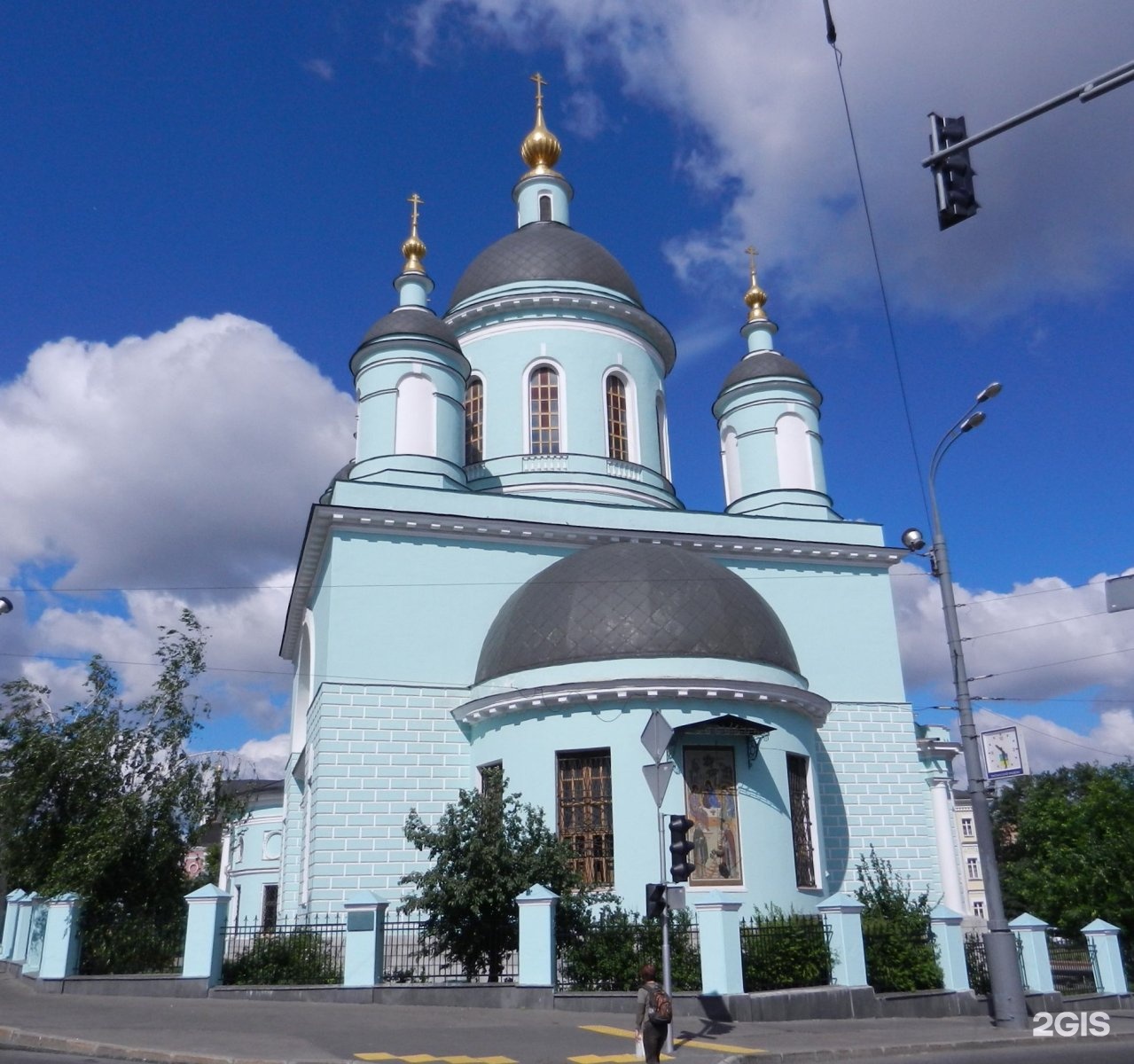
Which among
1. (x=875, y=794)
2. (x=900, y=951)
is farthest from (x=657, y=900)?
(x=875, y=794)

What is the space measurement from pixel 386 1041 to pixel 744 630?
8756mm

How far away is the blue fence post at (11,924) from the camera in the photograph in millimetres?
16438

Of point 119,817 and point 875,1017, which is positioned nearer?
point 875,1017

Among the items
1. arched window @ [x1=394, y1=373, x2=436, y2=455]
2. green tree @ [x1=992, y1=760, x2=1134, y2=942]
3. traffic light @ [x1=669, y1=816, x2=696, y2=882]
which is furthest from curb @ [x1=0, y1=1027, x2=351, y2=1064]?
green tree @ [x1=992, y1=760, x2=1134, y2=942]

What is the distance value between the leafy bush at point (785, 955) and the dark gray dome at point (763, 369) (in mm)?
14441

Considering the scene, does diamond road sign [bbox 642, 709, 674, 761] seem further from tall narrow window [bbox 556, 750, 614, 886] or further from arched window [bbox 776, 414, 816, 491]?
arched window [bbox 776, 414, 816, 491]

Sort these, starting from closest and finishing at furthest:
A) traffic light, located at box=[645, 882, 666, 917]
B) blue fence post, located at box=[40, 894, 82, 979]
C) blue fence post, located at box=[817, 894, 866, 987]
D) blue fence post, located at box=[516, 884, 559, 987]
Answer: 1. traffic light, located at box=[645, 882, 666, 917]
2. blue fence post, located at box=[516, 884, 559, 987]
3. blue fence post, located at box=[817, 894, 866, 987]
4. blue fence post, located at box=[40, 894, 82, 979]

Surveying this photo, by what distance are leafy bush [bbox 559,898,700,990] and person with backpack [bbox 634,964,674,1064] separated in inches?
136

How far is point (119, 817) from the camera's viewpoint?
15141 millimetres

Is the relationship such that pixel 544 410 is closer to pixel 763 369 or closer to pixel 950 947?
pixel 763 369

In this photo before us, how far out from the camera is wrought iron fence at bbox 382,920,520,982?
43.2ft

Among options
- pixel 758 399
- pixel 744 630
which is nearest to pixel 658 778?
pixel 744 630

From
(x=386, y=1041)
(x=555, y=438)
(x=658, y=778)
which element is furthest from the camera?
(x=555, y=438)

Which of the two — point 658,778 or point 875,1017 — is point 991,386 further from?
point 875,1017
